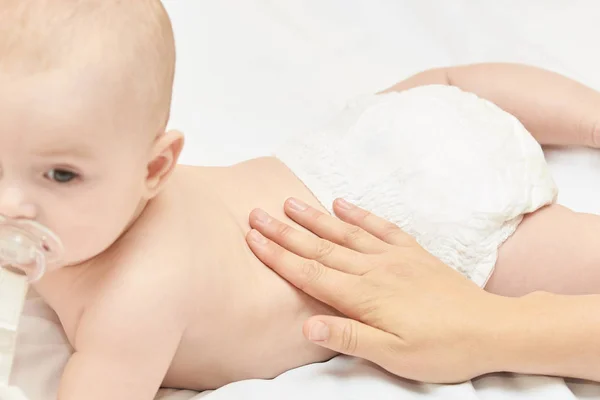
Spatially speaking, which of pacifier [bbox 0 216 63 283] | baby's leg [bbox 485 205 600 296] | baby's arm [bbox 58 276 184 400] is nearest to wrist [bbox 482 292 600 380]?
baby's leg [bbox 485 205 600 296]

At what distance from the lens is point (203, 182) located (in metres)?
0.98

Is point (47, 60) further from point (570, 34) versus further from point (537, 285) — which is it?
point (570, 34)

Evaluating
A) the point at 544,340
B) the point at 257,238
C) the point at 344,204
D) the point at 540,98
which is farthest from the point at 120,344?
the point at 540,98

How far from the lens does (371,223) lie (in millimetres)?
1001

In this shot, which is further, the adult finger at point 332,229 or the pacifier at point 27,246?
the adult finger at point 332,229

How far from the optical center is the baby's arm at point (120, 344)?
31.3 inches

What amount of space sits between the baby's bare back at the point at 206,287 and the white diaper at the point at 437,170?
119mm

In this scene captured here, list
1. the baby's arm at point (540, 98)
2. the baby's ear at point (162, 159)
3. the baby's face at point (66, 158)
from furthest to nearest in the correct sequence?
the baby's arm at point (540, 98)
the baby's ear at point (162, 159)
the baby's face at point (66, 158)

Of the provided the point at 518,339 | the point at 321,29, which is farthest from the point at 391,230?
the point at 321,29

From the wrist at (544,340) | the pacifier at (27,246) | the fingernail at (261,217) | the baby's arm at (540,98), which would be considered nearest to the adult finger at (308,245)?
the fingernail at (261,217)

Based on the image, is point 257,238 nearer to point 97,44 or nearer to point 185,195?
point 185,195

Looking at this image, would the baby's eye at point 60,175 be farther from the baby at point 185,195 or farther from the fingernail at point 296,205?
the fingernail at point 296,205

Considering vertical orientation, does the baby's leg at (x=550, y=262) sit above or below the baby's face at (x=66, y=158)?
below

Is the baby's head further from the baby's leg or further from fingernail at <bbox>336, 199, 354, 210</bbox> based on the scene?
the baby's leg
